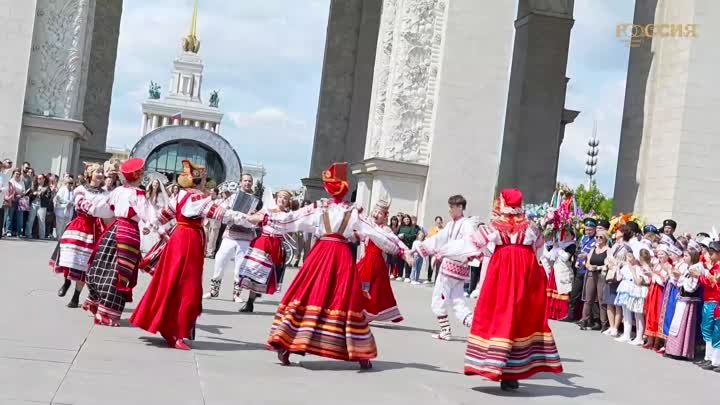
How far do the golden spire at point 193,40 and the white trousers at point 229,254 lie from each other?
119068 millimetres

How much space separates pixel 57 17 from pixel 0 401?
61.6ft

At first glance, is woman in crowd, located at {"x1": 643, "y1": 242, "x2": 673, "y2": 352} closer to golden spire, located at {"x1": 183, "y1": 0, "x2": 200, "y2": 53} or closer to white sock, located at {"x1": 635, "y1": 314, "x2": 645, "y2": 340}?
white sock, located at {"x1": 635, "y1": 314, "x2": 645, "y2": 340}

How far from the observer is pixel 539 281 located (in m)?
9.25

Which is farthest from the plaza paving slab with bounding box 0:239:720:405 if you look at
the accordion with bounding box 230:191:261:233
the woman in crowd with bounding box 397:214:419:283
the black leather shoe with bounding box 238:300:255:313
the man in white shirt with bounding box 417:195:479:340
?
the woman in crowd with bounding box 397:214:419:283

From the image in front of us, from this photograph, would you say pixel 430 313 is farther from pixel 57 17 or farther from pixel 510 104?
pixel 510 104

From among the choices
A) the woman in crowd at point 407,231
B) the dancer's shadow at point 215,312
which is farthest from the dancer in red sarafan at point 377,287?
the woman in crowd at point 407,231

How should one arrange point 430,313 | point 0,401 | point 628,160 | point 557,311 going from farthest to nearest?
point 628,160
point 557,311
point 430,313
point 0,401

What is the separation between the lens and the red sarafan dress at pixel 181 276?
30.6ft

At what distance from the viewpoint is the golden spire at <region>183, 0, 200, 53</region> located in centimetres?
13050

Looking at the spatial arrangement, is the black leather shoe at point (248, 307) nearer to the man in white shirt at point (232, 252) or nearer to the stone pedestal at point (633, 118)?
the man in white shirt at point (232, 252)

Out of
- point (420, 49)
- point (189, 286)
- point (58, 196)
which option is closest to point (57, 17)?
point (58, 196)

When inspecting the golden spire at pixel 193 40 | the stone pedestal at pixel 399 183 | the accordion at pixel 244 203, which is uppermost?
the golden spire at pixel 193 40

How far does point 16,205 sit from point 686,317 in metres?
15.1

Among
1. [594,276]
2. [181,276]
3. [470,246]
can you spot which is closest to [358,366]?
[470,246]
